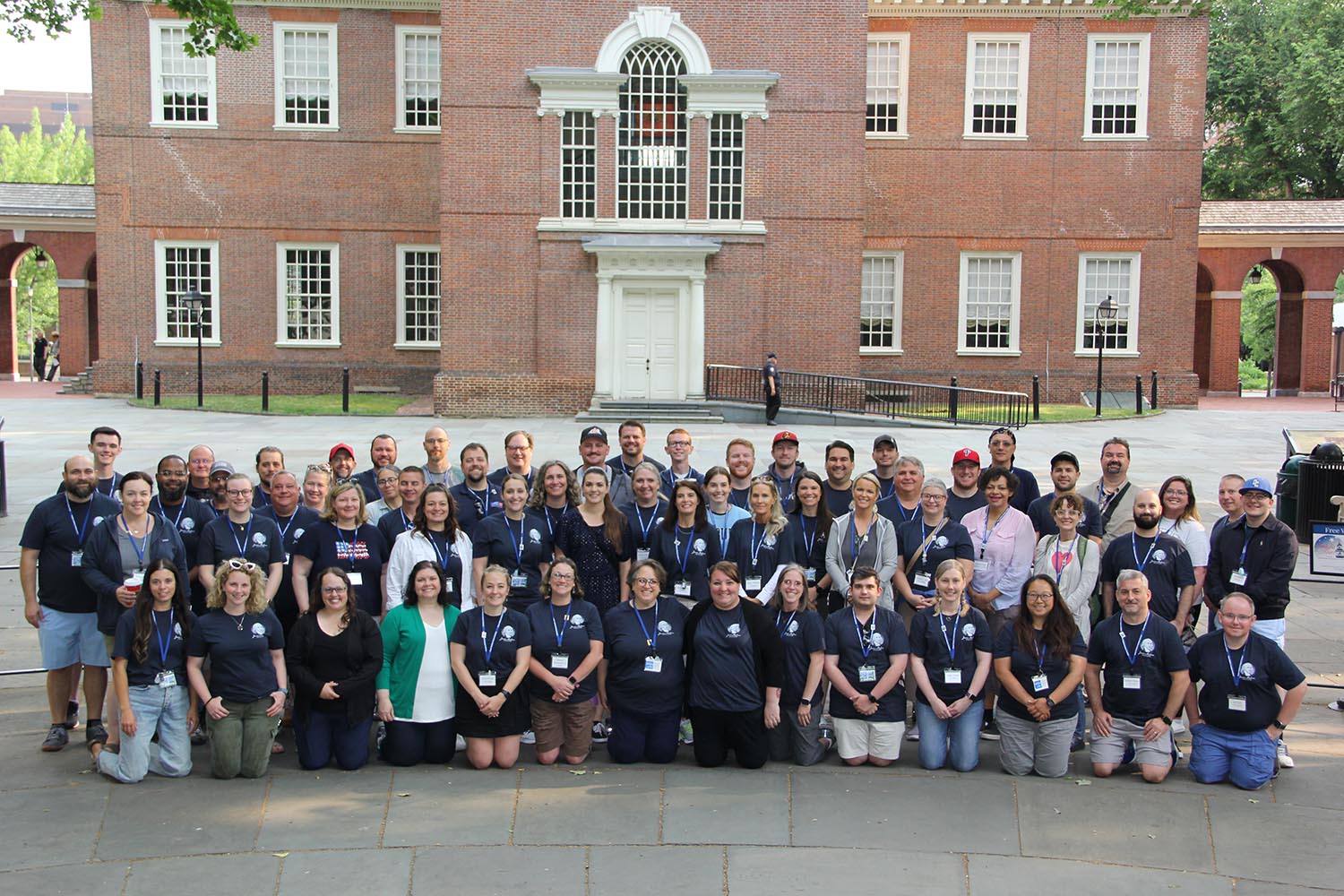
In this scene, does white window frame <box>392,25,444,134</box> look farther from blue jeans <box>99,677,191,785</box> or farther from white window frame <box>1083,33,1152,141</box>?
blue jeans <box>99,677,191,785</box>

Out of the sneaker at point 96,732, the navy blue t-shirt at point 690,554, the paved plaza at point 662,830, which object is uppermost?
the navy blue t-shirt at point 690,554

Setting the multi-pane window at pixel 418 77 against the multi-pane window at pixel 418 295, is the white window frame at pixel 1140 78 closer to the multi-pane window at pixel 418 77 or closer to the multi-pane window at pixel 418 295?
the multi-pane window at pixel 418 77

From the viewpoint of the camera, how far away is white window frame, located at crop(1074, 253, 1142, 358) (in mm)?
31812

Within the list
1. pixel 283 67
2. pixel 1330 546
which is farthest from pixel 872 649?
pixel 283 67

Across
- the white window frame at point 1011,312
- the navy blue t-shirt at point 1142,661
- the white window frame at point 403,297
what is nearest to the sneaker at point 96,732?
the navy blue t-shirt at point 1142,661

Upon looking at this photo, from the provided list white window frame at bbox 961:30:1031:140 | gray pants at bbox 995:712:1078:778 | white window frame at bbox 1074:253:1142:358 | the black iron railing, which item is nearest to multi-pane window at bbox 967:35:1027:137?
white window frame at bbox 961:30:1031:140

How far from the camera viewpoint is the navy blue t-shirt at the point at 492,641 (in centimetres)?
775

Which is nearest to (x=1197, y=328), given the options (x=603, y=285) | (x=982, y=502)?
(x=603, y=285)

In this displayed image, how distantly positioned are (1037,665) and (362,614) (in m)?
4.05

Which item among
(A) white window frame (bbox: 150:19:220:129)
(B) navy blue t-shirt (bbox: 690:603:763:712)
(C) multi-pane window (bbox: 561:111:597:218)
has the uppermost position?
(A) white window frame (bbox: 150:19:220:129)

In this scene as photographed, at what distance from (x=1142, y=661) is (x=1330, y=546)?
4.92 metres

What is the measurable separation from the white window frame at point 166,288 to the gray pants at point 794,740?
2675 cm

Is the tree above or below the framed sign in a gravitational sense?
above

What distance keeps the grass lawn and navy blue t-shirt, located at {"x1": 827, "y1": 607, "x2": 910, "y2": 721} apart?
798 inches
